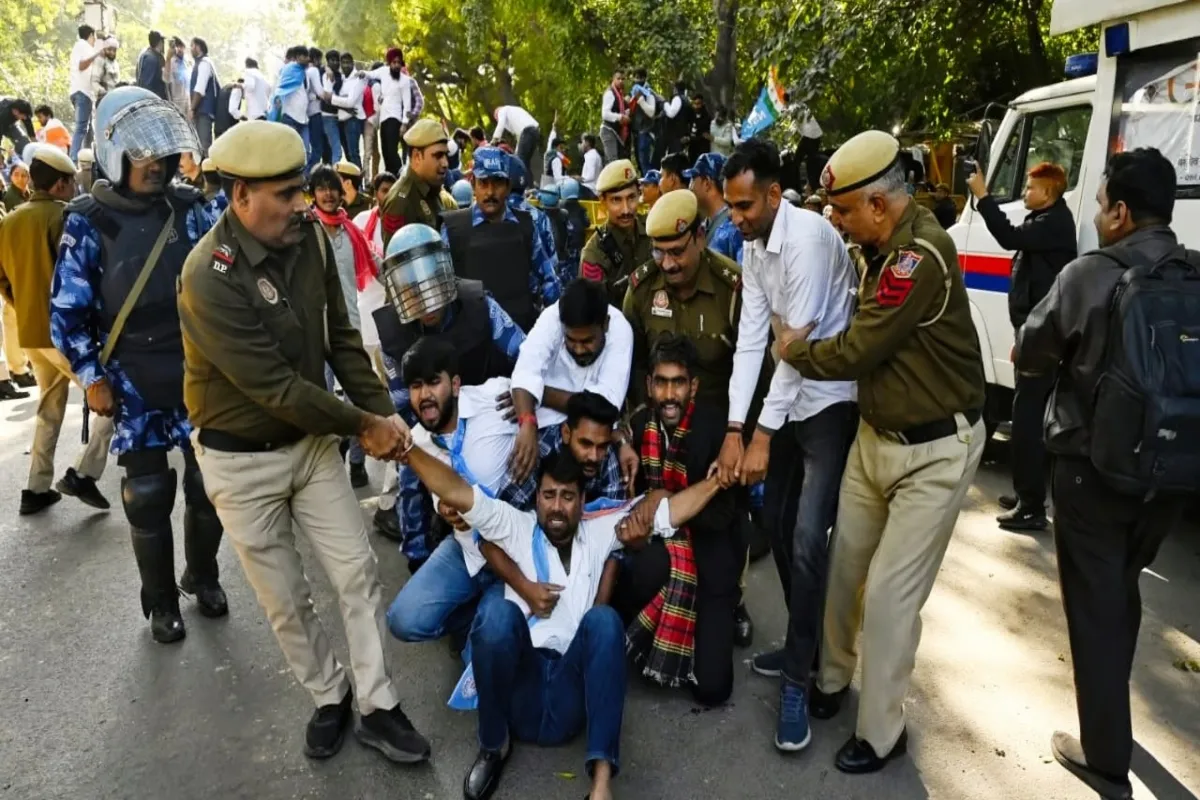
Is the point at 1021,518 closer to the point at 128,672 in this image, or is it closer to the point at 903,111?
the point at 128,672

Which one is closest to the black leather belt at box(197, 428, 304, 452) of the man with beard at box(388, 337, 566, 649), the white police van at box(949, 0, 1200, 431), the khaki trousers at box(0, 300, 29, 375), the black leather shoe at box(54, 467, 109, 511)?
the man with beard at box(388, 337, 566, 649)

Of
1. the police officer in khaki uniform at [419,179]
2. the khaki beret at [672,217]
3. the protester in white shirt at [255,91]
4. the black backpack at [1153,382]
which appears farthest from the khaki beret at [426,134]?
the protester in white shirt at [255,91]

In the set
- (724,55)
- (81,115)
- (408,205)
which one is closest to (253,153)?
(408,205)

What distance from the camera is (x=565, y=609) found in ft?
9.58

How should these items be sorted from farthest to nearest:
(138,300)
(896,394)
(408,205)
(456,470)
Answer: (408,205) < (138,300) < (456,470) < (896,394)

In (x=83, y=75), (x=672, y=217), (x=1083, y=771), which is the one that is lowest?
(x=1083, y=771)

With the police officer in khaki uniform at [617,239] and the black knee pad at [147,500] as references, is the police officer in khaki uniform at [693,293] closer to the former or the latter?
the police officer in khaki uniform at [617,239]

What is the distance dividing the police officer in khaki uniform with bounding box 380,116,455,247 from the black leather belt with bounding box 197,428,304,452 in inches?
92.0

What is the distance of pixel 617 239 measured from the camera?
16.9ft

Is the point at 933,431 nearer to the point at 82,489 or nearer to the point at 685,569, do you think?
the point at 685,569

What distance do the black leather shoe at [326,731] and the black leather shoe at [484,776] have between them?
1.61 feet

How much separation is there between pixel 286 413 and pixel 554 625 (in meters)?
1.11

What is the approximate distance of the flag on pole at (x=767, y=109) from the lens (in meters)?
8.53

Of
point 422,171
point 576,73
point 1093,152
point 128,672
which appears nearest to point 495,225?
point 422,171
